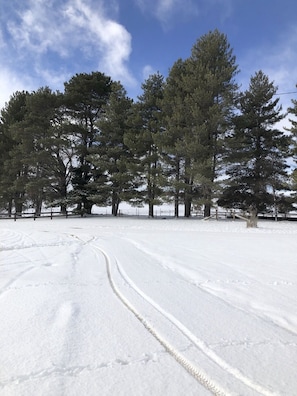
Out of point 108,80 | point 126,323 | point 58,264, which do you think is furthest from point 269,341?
point 108,80

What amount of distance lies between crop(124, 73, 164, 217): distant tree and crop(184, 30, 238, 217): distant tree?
348 cm

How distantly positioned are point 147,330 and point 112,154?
2535cm

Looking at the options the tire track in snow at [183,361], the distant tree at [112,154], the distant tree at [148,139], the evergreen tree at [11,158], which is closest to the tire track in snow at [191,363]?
the tire track in snow at [183,361]

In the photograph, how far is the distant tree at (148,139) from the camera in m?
26.0

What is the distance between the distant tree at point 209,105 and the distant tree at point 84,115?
371 inches

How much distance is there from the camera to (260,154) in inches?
1067

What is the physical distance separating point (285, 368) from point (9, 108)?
127ft

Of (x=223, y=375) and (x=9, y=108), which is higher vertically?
(x=9, y=108)

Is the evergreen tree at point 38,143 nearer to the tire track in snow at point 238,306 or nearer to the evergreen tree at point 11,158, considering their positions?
the evergreen tree at point 11,158

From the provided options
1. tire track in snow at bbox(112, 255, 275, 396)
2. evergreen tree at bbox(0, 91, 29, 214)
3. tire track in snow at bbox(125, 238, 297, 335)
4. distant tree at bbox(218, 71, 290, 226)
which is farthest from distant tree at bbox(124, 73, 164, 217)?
tire track in snow at bbox(112, 255, 275, 396)

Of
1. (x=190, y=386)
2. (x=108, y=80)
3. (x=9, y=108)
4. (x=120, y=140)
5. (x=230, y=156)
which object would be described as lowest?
(x=190, y=386)

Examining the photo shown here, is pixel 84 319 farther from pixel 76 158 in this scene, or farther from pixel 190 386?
pixel 76 158

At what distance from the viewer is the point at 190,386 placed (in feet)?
7.32

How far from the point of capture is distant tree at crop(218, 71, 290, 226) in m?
26.7
